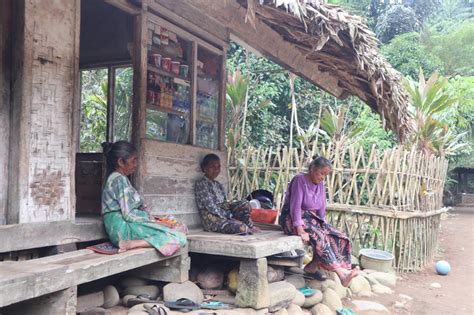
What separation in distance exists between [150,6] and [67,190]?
2.11 m

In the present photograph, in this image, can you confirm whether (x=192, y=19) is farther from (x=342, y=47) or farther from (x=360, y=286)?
(x=360, y=286)

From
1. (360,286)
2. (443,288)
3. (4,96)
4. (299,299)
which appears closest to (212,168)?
(299,299)

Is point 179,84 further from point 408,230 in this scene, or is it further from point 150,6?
point 408,230

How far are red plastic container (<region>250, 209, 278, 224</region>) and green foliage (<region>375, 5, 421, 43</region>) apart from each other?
16.5 metres

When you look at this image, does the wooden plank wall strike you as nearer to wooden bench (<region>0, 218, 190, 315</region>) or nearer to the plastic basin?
wooden bench (<region>0, 218, 190, 315</region>)

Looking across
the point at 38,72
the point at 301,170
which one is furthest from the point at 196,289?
the point at 301,170

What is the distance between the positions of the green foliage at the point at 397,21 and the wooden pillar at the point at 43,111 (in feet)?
62.0

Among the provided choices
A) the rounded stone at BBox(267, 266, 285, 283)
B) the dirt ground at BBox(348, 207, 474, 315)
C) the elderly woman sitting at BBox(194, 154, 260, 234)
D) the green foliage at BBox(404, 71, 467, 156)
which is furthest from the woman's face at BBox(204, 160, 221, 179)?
the green foliage at BBox(404, 71, 467, 156)

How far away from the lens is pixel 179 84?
508 centimetres

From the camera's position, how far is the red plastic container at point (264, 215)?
→ 5668 mm

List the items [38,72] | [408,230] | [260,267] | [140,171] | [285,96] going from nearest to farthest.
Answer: [38,72]
[260,267]
[140,171]
[408,230]
[285,96]

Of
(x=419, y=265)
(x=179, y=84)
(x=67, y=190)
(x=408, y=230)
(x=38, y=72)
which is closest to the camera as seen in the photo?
(x=38, y=72)

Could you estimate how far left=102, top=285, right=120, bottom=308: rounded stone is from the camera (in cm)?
366

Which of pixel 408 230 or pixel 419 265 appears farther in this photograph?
pixel 419 265
